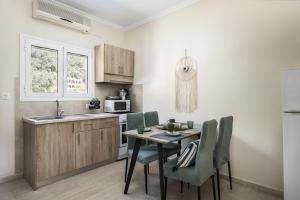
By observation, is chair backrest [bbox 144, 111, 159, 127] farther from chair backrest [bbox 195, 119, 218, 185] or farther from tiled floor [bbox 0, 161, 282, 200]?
chair backrest [bbox 195, 119, 218, 185]

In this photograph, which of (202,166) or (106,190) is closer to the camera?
(202,166)

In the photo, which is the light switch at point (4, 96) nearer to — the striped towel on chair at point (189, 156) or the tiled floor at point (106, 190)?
the tiled floor at point (106, 190)

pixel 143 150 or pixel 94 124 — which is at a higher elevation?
pixel 94 124

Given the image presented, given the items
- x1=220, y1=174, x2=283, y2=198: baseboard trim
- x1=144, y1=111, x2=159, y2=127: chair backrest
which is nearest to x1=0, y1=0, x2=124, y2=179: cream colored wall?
x1=144, y1=111, x2=159, y2=127: chair backrest

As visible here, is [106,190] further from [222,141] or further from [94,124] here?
[222,141]

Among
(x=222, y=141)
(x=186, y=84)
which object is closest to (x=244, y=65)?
(x=186, y=84)

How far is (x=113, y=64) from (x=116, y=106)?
2.82 ft

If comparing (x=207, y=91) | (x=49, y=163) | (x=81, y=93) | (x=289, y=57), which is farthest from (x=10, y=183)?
(x=289, y=57)

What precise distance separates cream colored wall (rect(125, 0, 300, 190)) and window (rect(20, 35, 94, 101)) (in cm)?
171

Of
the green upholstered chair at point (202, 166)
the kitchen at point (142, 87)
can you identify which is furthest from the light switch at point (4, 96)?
the green upholstered chair at point (202, 166)

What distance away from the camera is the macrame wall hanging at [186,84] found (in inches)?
121

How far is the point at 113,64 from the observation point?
3.71 m

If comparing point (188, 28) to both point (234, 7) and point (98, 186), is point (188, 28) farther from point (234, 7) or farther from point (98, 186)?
point (98, 186)

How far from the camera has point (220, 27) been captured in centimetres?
277
